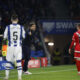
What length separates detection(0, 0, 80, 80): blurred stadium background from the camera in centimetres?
2191

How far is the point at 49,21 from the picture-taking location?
72.1 ft

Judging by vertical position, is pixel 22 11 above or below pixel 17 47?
above

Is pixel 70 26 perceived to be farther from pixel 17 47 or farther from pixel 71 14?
pixel 17 47

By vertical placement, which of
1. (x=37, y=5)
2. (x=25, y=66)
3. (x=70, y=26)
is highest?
(x=37, y=5)

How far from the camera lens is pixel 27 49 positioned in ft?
47.6

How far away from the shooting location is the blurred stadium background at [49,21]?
2191cm

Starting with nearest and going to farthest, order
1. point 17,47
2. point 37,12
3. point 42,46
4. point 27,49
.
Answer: point 17,47
point 27,49
point 42,46
point 37,12

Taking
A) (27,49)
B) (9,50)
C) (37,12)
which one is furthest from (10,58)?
(37,12)

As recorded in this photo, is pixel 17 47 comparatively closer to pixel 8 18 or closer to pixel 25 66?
pixel 25 66

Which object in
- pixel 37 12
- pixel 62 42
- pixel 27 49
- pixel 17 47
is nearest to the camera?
pixel 17 47

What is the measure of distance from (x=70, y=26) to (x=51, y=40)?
10.0 feet

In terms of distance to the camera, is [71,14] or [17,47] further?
[71,14]

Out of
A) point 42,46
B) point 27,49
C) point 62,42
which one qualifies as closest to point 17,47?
point 27,49

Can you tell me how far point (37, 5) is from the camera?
997 inches
